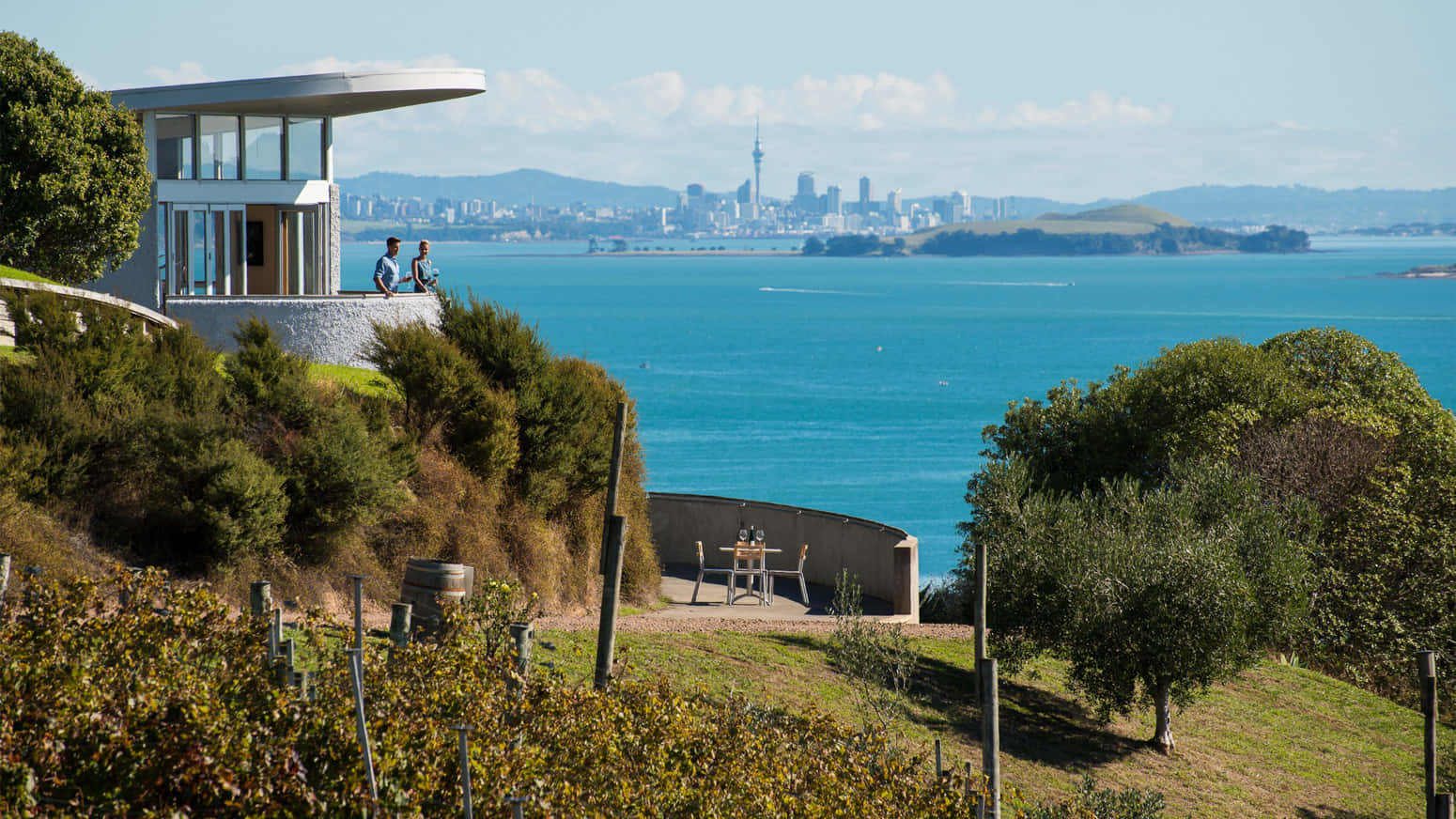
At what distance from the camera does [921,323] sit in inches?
6373

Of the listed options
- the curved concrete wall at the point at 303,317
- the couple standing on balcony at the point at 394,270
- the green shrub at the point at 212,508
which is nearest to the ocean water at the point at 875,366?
the couple standing on balcony at the point at 394,270

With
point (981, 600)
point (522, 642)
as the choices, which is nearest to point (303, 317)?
point (981, 600)

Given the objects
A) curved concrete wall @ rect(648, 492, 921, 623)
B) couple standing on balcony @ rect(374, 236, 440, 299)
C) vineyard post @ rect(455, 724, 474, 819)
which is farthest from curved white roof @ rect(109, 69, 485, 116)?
vineyard post @ rect(455, 724, 474, 819)

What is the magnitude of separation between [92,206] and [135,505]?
12.4 m

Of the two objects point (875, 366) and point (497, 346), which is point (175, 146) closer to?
point (497, 346)

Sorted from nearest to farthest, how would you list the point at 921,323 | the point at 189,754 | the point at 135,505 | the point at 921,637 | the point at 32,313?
the point at 189,754, the point at 135,505, the point at 32,313, the point at 921,637, the point at 921,323

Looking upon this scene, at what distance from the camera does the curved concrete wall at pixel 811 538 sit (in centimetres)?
2378

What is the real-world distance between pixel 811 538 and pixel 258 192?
1314 centimetres

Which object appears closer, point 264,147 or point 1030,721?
point 1030,721

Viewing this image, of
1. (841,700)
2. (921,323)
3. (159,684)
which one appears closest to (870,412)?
(921,323)

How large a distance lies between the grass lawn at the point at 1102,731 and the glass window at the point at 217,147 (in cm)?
1520

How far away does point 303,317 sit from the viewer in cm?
2555

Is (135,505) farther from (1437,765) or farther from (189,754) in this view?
(1437,765)

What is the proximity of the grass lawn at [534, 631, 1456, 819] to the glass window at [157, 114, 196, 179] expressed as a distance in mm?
15894
